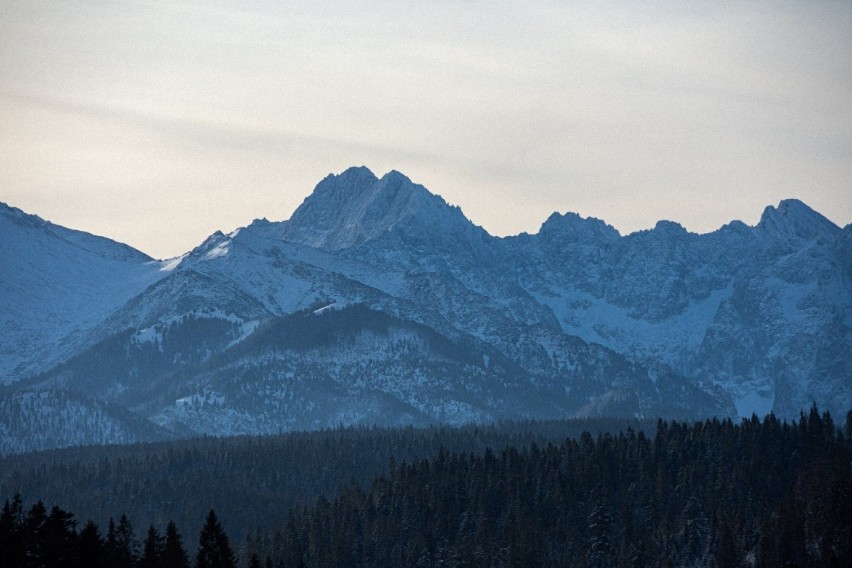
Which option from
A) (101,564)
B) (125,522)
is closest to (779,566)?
(125,522)

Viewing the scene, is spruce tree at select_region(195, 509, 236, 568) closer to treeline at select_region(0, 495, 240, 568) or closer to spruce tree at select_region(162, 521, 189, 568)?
treeline at select_region(0, 495, 240, 568)

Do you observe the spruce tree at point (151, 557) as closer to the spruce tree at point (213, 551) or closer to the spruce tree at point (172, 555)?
the spruce tree at point (172, 555)

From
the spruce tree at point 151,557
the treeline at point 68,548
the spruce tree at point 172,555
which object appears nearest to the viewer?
the treeline at point 68,548

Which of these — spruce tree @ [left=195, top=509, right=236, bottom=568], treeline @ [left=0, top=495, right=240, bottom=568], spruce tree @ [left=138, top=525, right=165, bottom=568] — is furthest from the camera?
spruce tree @ [left=138, top=525, right=165, bottom=568]

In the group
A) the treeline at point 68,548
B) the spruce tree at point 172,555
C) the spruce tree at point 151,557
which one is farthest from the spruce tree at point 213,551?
the spruce tree at point 151,557

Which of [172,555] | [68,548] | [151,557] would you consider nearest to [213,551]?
[172,555]

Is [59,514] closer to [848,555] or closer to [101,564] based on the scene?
[101,564]

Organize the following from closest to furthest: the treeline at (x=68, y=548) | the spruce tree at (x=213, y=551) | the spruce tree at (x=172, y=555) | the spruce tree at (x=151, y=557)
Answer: the treeline at (x=68, y=548) < the spruce tree at (x=213, y=551) < the spruce tree at (x=151, y=557) < the spruce tree at (x=172, y=555)

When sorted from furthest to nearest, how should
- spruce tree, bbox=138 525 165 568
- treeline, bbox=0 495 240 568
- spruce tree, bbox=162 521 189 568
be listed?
spruce tree, bbox=162 521 189 568 → spruce tree, bbox=138 525 165 568 → treeline, bbox=0 495 240 568

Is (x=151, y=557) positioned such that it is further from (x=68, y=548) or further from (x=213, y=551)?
(x=68, y=548)

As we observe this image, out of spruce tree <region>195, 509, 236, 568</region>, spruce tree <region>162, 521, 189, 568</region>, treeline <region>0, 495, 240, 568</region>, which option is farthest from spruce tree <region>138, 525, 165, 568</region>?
spruce tree <region>195, 509, 236, 568</region>

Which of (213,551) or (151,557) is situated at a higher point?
(213,551)

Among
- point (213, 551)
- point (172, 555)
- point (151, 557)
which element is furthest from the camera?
point (151, 557)

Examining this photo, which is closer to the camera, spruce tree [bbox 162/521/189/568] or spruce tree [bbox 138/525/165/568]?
spruce tree [bbox 138/525/165/568]
